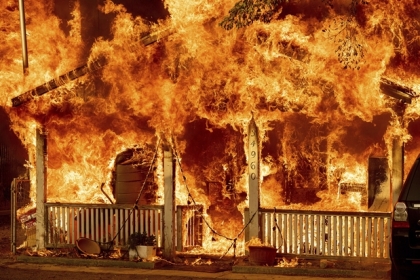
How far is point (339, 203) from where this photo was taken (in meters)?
14.1

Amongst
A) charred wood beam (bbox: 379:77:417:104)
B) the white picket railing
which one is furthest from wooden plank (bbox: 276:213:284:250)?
charred wood beam (bbox: 379:77:417:104)

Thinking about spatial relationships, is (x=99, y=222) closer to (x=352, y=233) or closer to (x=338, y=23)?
(x=352, y=233)

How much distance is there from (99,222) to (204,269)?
2.55 metres

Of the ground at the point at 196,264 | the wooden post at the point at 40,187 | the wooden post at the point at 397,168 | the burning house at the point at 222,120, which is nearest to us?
the wooden post at the point at 397,168

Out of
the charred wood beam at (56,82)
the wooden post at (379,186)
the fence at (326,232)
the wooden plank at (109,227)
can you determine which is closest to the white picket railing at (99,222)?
the wooden plank at (109,227)

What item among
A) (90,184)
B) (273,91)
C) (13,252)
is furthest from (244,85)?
(13,252)

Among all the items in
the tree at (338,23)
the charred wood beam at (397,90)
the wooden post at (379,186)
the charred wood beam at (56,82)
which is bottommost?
the wooden post at (379,186)

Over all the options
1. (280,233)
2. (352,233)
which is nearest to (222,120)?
(280,233)

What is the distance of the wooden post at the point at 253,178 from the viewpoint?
12336 millimetres

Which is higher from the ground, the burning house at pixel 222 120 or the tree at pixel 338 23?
the tree at pixel 338 23

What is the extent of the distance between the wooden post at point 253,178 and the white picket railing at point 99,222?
172 cm

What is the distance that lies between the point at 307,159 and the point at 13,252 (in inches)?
250

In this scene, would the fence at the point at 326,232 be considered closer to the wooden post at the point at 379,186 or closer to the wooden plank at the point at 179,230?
the wooden post at the point at 379,186

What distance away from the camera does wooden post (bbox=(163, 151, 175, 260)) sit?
12688 mm
